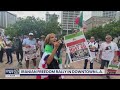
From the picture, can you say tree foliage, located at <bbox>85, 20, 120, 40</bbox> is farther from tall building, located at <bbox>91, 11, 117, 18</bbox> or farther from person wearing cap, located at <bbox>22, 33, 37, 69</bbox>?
person wearing cap, located at <bbox>22, 33, 37, 69</bbox>

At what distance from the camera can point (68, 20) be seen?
4129 millimetres

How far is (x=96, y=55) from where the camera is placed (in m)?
4.42

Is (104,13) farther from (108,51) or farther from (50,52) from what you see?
(50,52)

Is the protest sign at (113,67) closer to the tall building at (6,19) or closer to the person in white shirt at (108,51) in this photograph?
the person in white shirt at (108,51)

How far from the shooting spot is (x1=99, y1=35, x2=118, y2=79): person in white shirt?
426 cm

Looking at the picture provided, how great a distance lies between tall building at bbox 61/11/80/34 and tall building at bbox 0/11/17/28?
102cm

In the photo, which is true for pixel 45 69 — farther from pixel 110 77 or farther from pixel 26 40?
pixel 110 77

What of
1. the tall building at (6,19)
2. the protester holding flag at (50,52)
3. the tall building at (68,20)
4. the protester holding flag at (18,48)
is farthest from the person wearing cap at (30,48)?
the protester holding flag at (50,52)

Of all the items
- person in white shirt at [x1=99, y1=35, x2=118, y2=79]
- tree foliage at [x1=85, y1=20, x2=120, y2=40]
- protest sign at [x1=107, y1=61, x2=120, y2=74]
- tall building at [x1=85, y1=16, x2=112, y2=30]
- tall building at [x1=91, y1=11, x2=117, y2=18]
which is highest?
tall building at [x1=91, y1=11, x2=117, y2=18]

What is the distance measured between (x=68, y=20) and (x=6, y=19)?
4.33ft

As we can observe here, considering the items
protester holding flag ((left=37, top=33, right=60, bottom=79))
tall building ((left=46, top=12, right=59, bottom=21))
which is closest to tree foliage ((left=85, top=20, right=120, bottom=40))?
tall building ((left=46, top=12, right=59, bottom=21))

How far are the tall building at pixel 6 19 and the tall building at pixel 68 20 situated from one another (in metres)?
1.02
